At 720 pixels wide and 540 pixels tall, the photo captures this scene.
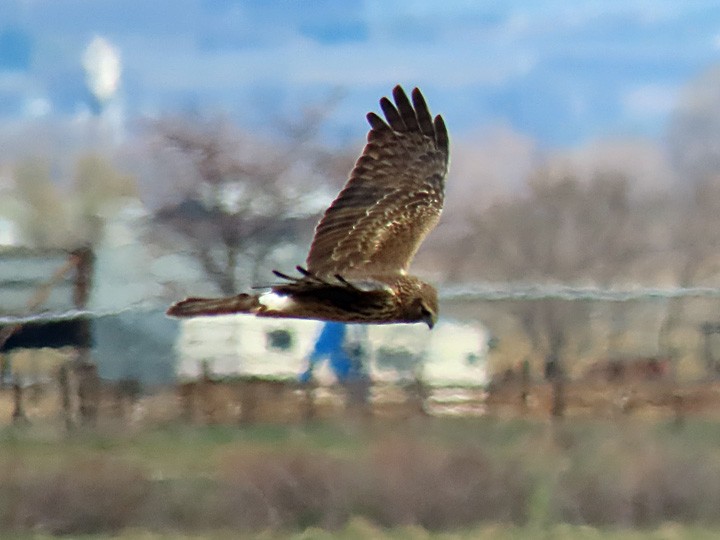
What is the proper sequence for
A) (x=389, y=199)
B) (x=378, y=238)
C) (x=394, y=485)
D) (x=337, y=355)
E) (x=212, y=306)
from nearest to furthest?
(x=212, y=306), (x=378, y=238), (x=389, y=199), (x=394, y=485), (x=337, y=355)

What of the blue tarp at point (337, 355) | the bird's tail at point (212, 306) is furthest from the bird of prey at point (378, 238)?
the blue tarp at point (337, 355)

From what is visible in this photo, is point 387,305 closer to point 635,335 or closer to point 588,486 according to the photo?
point 635,335

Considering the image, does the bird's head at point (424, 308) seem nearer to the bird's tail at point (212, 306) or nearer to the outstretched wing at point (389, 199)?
the outstretched wing at point (389, 199)

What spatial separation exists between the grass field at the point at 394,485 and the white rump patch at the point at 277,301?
548cm

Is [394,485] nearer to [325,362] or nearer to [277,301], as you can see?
[325,362]

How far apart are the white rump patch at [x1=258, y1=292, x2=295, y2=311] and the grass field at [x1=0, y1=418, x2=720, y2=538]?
5.48m

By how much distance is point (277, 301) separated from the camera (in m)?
2.91

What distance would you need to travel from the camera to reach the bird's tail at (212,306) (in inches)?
112

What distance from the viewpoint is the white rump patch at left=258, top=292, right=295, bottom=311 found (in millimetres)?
2895

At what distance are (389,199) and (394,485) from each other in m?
5.32

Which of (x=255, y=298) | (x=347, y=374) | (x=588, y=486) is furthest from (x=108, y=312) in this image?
(x=588, y=486)

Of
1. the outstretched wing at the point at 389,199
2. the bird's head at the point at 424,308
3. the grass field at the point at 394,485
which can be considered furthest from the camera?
the grass field at the point at 394,485

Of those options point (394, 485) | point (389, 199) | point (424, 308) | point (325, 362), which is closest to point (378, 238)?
point (389, 199)

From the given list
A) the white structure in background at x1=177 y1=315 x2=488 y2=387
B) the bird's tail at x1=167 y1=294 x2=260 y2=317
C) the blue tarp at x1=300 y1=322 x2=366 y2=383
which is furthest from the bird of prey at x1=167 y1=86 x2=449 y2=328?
the blue tarp at x1=300 y1=322 x2=366 y2=383
